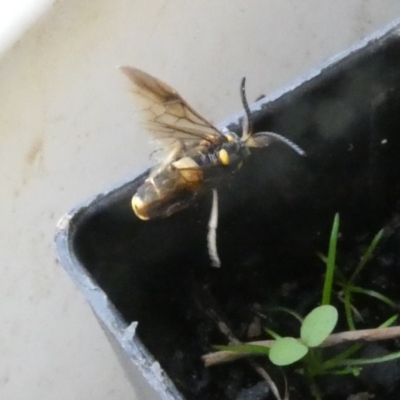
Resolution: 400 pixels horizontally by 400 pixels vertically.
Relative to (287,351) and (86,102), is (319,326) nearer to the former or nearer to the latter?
(287,351)

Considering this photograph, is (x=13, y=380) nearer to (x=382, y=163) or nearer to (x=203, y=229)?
(x=203, y=229)

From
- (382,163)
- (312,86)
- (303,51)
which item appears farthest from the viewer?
(303,51)

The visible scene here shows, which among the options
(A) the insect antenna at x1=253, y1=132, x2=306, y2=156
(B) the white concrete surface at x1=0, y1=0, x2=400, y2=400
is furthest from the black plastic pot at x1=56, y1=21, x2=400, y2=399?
(B) the white concrete surface at x1=0, y1=0, x2=400, y2=400

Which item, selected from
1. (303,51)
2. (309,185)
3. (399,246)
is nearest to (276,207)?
(309,185)

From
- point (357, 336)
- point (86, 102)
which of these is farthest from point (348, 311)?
point (86, 102)

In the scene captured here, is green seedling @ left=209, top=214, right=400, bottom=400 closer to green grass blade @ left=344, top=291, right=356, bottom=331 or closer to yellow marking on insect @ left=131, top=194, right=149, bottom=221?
green grass blade @ left=344, top=291, right=356, bottom=331
